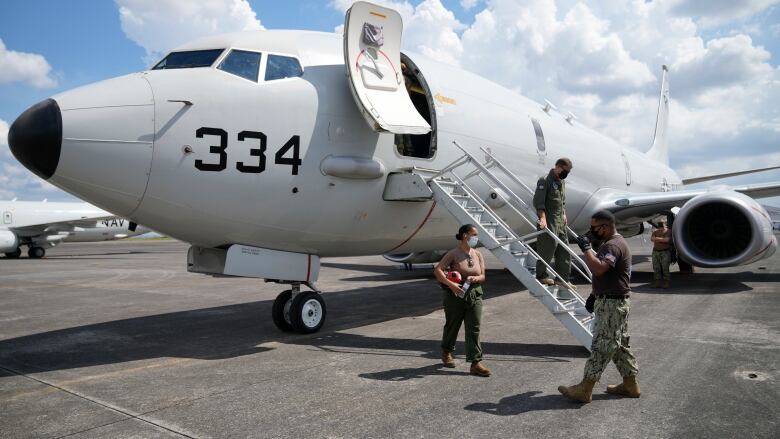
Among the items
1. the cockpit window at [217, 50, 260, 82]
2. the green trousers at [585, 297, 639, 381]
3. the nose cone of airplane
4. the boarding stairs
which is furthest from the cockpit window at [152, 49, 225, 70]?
the green trousers at [585, 297, 639, 381]

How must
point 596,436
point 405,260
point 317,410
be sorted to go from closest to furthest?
1. point 596,436
2. point 317,410
3. point 405,260

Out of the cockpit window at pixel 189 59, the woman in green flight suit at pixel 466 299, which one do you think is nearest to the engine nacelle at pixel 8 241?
the cockpit window at pixel 189 59

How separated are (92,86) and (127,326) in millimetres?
4267

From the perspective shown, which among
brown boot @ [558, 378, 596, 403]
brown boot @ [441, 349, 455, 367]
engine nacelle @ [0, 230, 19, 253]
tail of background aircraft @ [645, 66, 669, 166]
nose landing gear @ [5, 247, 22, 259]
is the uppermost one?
tail of background aircraft @ [645, 66, 669, 166]

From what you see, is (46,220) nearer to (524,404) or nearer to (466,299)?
(466,299)

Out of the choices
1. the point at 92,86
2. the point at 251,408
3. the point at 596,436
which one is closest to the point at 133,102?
the point at 92,86

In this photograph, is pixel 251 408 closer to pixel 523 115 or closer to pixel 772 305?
pixel 523 115

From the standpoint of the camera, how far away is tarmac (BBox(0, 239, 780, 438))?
3.99 meters

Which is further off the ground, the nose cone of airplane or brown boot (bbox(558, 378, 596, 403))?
the nose cone of airplane

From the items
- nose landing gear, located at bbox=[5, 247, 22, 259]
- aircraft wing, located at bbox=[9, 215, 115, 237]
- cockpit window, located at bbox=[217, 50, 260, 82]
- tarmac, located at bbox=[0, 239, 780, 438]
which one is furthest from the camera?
nose landing gear, located at bbox=[5, 247, 22, 259]

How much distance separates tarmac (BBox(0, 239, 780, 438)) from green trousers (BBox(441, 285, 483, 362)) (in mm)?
256

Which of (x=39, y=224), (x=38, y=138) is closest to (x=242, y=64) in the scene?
(x=38, y=138)

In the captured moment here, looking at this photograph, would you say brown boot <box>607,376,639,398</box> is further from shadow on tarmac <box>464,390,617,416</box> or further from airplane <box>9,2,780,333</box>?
airplane <box>9,2,780,333</box>

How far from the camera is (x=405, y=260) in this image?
1564 centimetres
